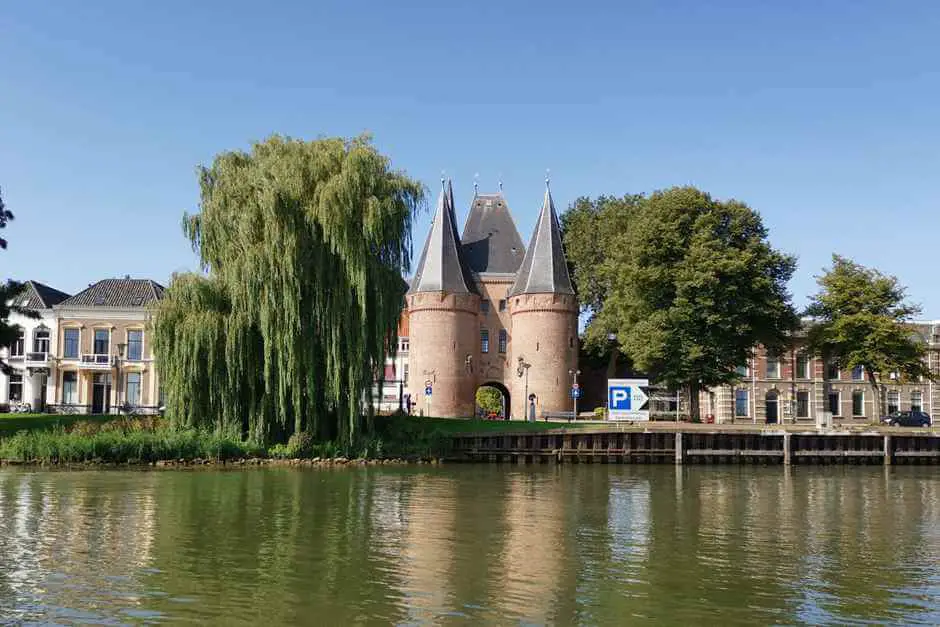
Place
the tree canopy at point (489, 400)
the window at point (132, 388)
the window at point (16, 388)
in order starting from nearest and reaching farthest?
the window at point (16, 388), the window at point (132, 388), the tree canopy at point (489, 400)

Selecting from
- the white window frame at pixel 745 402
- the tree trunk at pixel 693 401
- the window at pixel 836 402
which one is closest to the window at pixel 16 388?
the tree trunk at pixel 693 401

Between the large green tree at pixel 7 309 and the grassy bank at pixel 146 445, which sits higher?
the large green tree at pixel 7 309

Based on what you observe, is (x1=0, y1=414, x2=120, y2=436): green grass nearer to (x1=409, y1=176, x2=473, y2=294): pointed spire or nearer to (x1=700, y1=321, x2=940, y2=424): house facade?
(x1=409, y1=176, x2=473, y2=294): pointed spire

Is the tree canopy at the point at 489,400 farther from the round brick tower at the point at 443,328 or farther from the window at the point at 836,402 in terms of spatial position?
the window at the point at 836,402

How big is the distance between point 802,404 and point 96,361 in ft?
141

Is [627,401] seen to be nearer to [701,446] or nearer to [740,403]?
[701,446]

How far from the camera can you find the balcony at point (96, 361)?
48.9 m

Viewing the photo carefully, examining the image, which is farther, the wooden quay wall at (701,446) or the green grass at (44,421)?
the wooden quay wall at (701,446)

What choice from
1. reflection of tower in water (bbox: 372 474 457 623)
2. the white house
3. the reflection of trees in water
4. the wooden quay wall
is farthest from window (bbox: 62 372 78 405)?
reflection of tower in water (bbox: 372 474 457 623)

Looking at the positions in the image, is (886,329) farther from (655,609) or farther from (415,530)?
(655,609)

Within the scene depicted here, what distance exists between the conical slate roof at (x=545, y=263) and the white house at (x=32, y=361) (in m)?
26.8

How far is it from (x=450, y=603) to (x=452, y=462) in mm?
24063

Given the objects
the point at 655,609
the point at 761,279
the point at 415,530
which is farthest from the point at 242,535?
the point at 761,279

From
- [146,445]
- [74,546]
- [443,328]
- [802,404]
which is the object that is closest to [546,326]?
[443,328]
